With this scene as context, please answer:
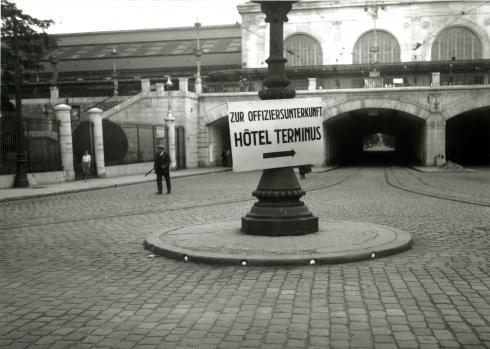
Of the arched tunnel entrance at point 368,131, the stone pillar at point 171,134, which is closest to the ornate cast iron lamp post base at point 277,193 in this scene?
the stone pillar at point 171,134

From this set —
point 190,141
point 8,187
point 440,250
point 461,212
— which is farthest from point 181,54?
point 440,250

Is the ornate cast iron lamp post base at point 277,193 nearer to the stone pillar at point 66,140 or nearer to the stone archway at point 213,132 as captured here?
the stone pillar at point 66,140

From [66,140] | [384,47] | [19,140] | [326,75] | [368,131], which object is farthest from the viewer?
[368,131]

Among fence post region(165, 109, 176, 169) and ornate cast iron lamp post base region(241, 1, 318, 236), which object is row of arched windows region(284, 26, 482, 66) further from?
ornate cast iron lamp post base region(241, 1, 318, 236)

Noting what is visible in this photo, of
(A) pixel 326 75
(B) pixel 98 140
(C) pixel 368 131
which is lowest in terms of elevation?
(B) pixel 98 140

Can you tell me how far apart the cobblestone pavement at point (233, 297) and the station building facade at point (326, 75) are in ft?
85.3

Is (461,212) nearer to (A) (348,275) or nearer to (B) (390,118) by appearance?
(A) (348,275)

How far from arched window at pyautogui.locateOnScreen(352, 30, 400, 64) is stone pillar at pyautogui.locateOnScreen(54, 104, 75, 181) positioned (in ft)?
101

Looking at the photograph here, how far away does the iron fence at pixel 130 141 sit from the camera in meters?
27.8

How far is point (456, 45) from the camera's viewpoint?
46.8 meters

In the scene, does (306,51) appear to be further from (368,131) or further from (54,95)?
(54,95)

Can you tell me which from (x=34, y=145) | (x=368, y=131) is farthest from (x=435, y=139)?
(x=368, y=131)

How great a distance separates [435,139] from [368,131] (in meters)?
27.0

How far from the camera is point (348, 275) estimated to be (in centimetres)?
598
